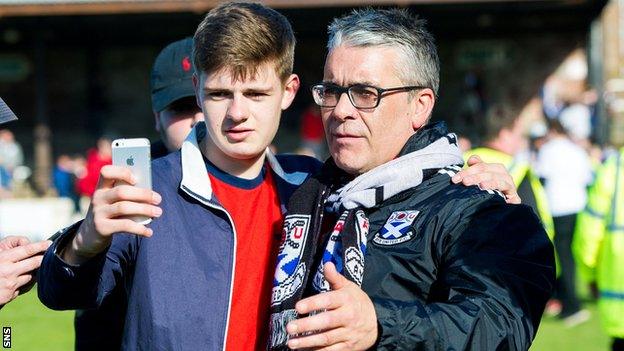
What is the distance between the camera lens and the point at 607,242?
662 centimetres

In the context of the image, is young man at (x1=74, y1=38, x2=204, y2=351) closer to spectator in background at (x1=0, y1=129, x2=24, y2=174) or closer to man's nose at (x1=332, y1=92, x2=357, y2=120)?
man's nose at (x1=332, y1=92, x2=357, y2=120)

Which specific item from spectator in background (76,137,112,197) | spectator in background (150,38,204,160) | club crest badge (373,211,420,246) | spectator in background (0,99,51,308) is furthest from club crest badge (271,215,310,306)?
spectator in background (76,137,112,197)

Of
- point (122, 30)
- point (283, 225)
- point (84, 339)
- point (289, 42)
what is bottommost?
point (84, 339)

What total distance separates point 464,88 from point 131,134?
851 centimetres

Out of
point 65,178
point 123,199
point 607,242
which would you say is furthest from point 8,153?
point 123,199

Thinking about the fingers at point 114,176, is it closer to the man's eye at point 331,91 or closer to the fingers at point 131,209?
the fingers at point 131,209

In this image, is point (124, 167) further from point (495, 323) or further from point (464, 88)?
point (464, 88)

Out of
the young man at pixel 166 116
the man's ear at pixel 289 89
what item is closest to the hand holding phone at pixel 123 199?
the man's ear at pixel 289 89

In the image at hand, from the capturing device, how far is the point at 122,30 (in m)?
25.8

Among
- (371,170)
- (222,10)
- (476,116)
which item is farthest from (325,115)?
(476,116)

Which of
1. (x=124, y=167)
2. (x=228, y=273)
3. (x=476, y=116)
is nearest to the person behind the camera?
(x=124, y=167)

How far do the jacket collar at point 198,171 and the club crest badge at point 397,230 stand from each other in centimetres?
57

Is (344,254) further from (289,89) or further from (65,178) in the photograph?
(65,178)

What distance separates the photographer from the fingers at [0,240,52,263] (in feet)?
10.5
